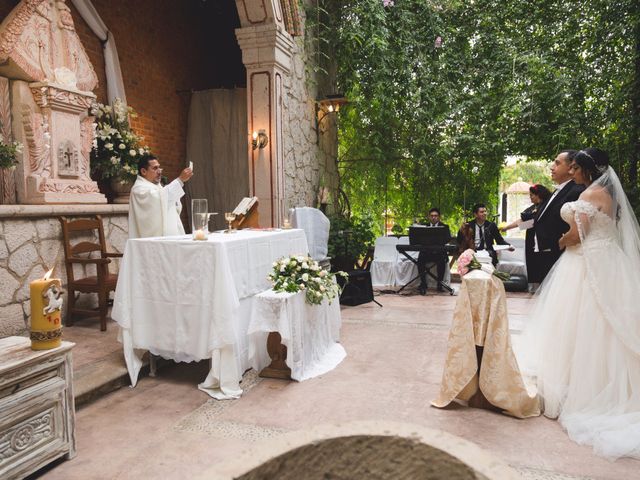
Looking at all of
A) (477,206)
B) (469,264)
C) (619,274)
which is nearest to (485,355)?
(469,264)

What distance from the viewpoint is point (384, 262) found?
8.02m

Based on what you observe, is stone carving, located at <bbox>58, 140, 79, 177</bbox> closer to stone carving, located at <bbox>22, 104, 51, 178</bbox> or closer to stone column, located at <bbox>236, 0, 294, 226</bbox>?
stone carving, located at <bbox>22, 104, 51, 178</bbox>

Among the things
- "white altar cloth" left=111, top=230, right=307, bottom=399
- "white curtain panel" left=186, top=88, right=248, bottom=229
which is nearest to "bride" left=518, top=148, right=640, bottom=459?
"white altar cloth" left=111, top=230, right=307, bottom=399

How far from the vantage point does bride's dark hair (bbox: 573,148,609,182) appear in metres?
3.37

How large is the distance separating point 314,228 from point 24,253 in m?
3.31

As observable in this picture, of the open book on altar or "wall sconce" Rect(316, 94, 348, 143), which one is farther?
"wall sconce" Rect(316, 94, 348, 143)

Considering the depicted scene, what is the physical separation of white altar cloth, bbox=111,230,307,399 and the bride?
218 cm

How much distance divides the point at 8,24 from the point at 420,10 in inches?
241

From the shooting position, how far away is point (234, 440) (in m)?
2.75

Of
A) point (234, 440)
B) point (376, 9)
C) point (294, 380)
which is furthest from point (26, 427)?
point (376, 9)

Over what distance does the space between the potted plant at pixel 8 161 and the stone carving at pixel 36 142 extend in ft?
0.65

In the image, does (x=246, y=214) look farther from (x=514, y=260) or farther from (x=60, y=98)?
(x=514, y=260)

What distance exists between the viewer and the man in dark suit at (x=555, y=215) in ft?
11.8

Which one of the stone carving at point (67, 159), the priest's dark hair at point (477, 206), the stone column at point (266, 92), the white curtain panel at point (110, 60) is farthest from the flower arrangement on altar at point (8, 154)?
the priest's dark hair at point (477, 206)
